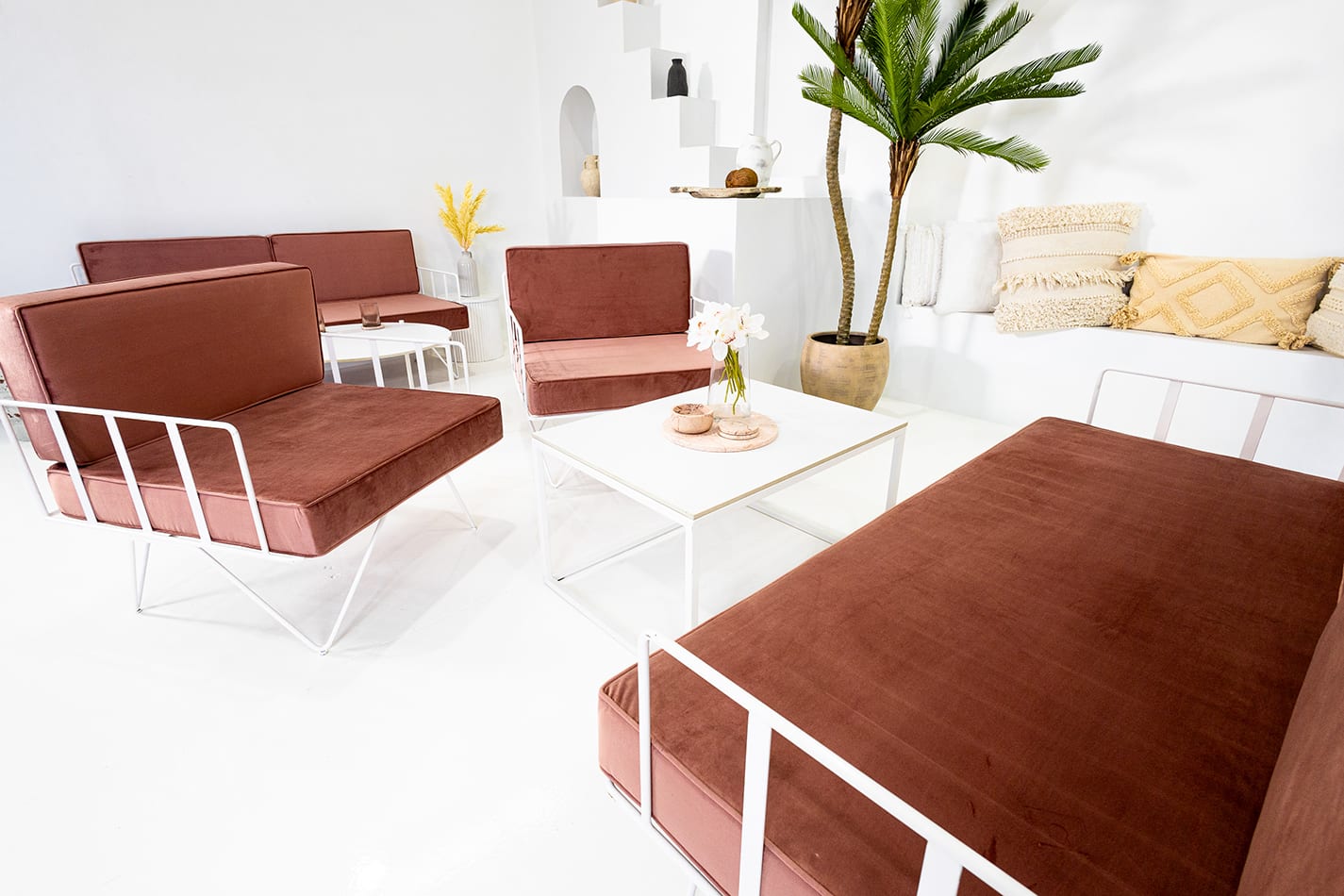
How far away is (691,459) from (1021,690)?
0.98 m

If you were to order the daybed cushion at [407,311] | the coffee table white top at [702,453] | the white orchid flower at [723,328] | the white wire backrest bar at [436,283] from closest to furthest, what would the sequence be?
the coffee table white top at [702,453]
the white orchid flower at [723,328]
the daybed cushion at [407,311]
the white wire backrest bar at [436,283]

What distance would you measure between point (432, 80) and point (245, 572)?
3911 millimetres

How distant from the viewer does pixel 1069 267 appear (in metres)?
3.08

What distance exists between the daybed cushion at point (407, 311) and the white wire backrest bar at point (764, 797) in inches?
A: 131

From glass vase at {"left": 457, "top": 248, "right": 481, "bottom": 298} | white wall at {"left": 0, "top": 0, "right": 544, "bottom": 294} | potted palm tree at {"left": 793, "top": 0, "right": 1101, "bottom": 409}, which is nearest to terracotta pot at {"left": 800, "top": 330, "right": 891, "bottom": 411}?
potted palm tree at {"left": 793, "top": 0, "right": 1101, "bottom": 409}

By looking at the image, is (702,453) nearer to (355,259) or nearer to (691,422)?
(691,422)

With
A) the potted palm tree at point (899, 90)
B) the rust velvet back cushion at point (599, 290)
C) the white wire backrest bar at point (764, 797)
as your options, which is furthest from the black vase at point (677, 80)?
the white wire backrest bar at point (764, 797)

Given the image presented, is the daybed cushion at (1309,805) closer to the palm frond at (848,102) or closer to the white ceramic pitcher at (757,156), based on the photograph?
the palm frond at (848,102)

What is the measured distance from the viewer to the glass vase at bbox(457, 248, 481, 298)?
462cm

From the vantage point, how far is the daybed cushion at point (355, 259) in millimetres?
4094

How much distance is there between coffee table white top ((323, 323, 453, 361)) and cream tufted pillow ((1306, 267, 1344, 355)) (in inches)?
140

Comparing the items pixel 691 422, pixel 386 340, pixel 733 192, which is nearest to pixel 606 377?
pixel 691 422

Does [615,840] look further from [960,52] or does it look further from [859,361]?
[960,52]

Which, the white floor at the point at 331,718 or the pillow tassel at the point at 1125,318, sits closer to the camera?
the white floor at the point at 331,718
